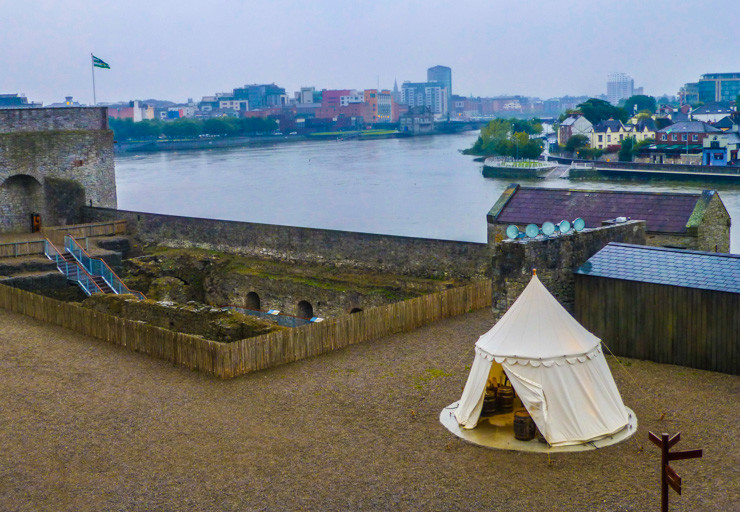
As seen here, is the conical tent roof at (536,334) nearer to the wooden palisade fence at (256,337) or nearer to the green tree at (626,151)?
the wooden palisade fence at (256,337)

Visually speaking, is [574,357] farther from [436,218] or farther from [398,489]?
[436,218]

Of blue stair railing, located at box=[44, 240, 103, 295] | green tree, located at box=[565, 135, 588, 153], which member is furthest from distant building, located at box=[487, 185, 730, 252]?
green tree, located at box=[565, 135, 588, 153]

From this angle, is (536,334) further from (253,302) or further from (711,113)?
(711,113)

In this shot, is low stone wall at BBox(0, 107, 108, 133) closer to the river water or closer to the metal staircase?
the metal staircase

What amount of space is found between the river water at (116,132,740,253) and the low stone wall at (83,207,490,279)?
1592 cm

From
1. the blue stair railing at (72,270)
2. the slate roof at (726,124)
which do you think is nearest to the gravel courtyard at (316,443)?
the blue stair railing at (72,270)

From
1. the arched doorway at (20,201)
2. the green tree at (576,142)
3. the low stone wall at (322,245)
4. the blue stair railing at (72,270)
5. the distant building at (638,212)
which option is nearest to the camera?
the distant building at (638,212)

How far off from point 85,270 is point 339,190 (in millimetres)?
36931

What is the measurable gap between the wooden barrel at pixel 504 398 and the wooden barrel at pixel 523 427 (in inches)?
26.2

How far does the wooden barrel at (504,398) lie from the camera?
10.8m

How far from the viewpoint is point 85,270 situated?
→ 2106 centimetres

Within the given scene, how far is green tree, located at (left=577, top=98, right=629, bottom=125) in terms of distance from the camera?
339 feet

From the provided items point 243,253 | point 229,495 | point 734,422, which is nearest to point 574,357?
point 734,422

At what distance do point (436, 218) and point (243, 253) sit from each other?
2298 centimetres
